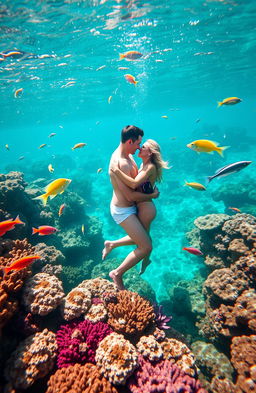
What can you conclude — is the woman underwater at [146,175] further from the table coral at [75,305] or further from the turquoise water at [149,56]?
the turquoise water at [149,56]

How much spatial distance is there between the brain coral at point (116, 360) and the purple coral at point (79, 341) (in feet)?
0.77

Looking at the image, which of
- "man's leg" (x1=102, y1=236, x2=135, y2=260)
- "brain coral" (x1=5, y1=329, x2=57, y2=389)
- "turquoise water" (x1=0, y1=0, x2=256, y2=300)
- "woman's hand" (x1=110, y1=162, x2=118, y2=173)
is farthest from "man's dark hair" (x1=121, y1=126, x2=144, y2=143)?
"turquoise water" (x1=0, y1=0, x2=256, y2=300)

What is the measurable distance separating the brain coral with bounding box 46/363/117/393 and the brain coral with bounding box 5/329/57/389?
23 centimetres

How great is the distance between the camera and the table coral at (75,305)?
3.72m

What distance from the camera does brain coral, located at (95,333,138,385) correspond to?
2.79m

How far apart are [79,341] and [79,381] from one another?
0.63 metres

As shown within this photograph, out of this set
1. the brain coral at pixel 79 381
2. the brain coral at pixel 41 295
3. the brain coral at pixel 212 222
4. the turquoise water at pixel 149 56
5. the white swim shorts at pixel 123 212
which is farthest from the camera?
the turquoise water at pixel 149 56

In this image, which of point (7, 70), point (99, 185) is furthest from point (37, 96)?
point (99, 185)

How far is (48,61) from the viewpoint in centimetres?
1848

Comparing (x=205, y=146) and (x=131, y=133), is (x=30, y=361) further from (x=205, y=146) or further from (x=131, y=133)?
(x=205, y=146)

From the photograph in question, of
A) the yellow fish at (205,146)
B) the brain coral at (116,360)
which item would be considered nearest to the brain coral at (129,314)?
the brain coral at (116,360)

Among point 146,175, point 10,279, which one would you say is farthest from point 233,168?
point 10,279

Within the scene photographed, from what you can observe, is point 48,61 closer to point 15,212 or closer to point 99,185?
point 99,185

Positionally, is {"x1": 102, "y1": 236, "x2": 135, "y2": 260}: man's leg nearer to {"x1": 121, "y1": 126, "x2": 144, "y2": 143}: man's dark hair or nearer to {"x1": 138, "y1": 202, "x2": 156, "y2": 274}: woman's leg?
{"x1": 138, "y1": 202, "x2": 156, "y2": 274}: woman's leg
